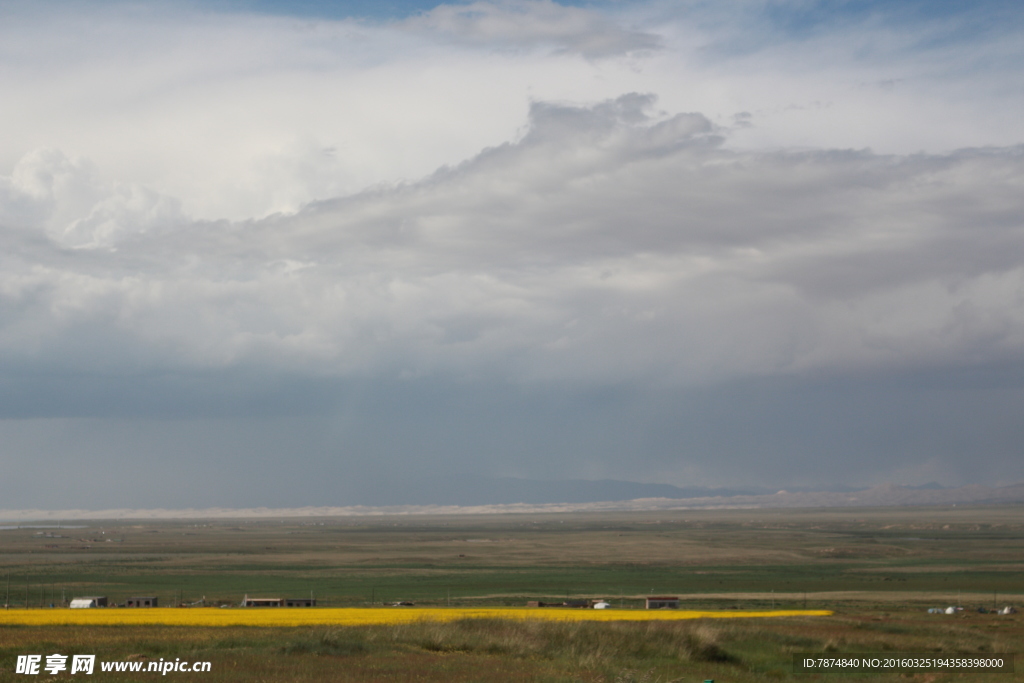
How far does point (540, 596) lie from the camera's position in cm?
7938

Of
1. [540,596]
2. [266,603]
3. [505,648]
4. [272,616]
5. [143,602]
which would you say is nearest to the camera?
[505,648]

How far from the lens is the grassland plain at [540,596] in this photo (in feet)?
101

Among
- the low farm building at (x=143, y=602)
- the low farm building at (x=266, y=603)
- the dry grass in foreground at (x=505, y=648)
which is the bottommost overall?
the dry grass in foreground at (x=505, y=648)

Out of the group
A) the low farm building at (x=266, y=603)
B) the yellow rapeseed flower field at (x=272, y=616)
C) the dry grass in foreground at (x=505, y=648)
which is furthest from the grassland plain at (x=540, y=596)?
the low farm building at (x=266, y=603)

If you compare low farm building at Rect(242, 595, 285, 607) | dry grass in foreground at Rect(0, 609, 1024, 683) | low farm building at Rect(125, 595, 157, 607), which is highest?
low farm building at Rect(125, 595, 157, 607)

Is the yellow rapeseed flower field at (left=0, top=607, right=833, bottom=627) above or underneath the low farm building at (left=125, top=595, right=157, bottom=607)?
underneath

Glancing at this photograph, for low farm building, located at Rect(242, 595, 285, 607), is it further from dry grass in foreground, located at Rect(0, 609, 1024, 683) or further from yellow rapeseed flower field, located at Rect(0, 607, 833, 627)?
dry grass in foreground, located at Rect(0, 609, 1024, 683)

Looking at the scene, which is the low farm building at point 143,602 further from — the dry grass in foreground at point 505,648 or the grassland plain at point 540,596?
the dry grass in foreground at point 505,648

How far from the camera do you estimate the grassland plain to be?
30672 mm

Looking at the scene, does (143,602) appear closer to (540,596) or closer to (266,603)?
(266,603)

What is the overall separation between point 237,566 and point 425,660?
9854cm

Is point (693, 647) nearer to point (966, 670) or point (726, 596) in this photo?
point (966, 670)

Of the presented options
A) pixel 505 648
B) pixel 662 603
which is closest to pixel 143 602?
pixel 662 603

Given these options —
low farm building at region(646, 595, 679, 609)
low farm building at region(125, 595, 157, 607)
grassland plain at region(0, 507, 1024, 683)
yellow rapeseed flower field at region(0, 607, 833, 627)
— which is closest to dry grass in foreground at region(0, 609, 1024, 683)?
grassland plain at region(0, 507, 1024, 683)
